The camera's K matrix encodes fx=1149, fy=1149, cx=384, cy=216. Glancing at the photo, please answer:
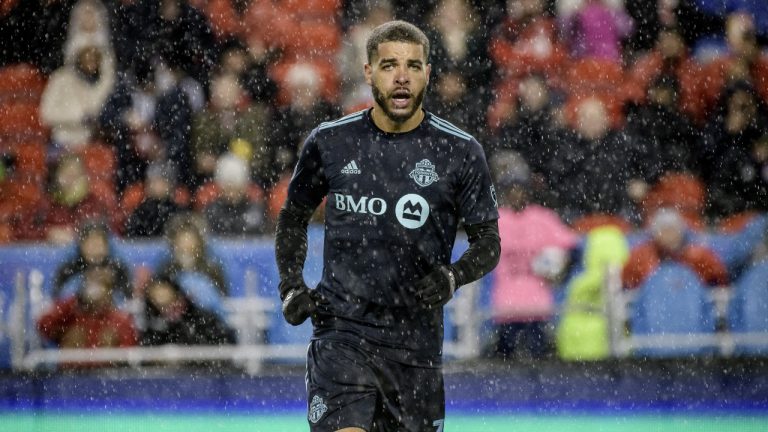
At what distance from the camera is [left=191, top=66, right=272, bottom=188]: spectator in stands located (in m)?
7.94

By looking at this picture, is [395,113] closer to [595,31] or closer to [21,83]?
[595,31]

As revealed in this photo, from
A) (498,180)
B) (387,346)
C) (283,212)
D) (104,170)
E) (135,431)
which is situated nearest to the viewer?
(387,346)

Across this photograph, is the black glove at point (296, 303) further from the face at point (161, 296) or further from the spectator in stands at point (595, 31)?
the spectator in stands at point (595, 31)

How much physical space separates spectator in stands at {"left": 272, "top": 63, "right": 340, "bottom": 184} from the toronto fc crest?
4.46 metres

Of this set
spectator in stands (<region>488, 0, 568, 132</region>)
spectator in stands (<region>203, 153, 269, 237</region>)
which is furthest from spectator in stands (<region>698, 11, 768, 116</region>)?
spectator in stands (<region>203, 153, 269, 237</region>)

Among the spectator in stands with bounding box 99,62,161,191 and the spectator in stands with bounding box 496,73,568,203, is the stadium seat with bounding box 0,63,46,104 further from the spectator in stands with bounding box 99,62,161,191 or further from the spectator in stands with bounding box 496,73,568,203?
the spectator in stands with bounding box 496,73,568,203

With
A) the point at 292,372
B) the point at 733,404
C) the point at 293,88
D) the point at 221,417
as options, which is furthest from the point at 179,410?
the point at 733,404

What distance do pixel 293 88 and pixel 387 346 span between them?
4.97 meters

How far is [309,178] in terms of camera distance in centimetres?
376

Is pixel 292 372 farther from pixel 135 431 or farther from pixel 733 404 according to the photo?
pixel 733 404

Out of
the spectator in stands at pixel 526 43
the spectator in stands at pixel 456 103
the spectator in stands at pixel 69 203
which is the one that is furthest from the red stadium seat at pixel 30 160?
the spectator in stands at pixel 526 43

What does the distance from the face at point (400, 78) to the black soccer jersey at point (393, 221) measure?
0.11m

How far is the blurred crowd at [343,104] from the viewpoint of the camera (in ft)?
25.0

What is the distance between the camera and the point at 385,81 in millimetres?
3564
